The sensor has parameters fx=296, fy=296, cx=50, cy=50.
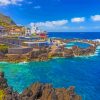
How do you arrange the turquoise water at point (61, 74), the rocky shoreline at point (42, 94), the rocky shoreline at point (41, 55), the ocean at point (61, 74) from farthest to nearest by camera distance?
the rocky shoreline at point (41, 55)
the turquoise water at point (61, 74)
the ocean at point (61, 74)
the rocky shoreline at point (42, 94)

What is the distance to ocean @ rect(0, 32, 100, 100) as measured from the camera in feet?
195

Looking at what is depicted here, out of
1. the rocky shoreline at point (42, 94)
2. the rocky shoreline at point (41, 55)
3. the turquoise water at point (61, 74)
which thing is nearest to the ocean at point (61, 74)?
the turquoise water at point (61, 74)

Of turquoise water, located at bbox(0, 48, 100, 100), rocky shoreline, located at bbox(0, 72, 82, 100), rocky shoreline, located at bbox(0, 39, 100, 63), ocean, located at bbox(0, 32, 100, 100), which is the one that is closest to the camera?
rocky shoreline, located at bbox(0, 72, 82, 100)

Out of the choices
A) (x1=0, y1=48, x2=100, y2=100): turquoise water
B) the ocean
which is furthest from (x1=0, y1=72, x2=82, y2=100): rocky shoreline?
(x1=0, y1=48, x2=100, y2=100): turquoise water

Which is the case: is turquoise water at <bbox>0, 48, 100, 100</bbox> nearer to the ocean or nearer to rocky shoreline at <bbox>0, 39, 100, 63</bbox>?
the ocean

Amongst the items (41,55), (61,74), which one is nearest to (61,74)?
(61,74)

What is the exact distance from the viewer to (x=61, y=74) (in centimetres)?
7656

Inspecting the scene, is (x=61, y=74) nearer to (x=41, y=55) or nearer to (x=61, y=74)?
(x=61, y=74)

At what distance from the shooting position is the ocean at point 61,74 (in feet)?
195

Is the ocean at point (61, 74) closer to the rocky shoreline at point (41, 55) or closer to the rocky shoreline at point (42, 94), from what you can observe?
the rocky shoreline at point (41, 55)

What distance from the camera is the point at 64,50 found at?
117 meters

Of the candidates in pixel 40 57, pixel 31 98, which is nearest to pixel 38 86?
pixel 31 98

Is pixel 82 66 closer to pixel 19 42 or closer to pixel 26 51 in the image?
pixel 26 51

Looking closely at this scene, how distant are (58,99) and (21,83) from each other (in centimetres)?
2461
